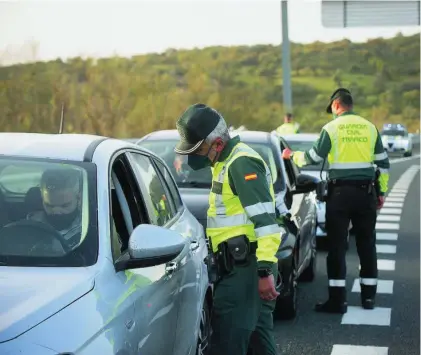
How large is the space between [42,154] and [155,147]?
5.51m

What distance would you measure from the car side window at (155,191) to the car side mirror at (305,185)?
3.77 m

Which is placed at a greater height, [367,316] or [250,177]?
[250,177]

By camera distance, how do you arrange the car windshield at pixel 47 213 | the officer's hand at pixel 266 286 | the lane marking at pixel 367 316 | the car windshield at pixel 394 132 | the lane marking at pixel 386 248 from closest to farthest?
the car windshield at pixel 47 213 < the officer's hand at pixel 266 286 < the lane marking at pixel 367 316 < the lane marking at pixel 386 248 < the car windshield at pixel 394 132

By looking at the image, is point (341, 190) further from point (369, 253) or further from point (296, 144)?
point (296, 144)

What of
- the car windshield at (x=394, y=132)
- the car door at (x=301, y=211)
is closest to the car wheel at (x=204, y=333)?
the car door at (x=301, y=211)

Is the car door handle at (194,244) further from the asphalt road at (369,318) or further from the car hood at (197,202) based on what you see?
the car hood at (197,202)

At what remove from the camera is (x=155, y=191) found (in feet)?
18.2

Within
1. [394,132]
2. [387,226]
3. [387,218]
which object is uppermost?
[387,226]

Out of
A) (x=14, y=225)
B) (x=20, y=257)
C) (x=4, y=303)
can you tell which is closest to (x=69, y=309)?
(x=4, y=303)

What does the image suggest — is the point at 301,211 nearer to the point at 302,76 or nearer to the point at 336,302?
the point at 336,302

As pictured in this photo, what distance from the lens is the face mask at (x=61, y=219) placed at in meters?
4.32

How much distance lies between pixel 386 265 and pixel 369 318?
3378 mm

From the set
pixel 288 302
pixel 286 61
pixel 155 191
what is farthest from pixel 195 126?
pixel 286 61

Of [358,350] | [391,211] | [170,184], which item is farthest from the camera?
[391,211]
